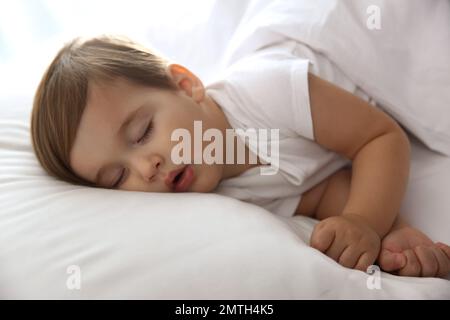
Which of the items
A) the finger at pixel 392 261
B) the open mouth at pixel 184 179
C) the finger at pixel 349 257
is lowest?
the finger at pixel 392 261

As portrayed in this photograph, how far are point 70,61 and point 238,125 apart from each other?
31 centimetres

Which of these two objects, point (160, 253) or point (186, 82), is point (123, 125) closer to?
point (186, 82)

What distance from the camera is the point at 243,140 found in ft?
3.28

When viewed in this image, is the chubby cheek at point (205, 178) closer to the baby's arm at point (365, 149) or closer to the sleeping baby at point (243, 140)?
the sleeping baby at point (243, 140)

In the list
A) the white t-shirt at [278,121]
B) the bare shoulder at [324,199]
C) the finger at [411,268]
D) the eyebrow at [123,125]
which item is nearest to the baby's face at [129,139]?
the eyebrow at [123,125]

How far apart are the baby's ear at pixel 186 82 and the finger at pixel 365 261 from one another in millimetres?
400

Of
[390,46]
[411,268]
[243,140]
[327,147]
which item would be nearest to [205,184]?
[243,140]

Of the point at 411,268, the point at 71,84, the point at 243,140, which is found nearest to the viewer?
the point at 411,268

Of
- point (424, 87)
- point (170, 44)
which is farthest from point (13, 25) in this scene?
point (424, 87)

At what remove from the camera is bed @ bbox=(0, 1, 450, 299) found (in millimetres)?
652

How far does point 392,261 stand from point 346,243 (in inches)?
3.0

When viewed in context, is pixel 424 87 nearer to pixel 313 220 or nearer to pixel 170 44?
pixel 313 220

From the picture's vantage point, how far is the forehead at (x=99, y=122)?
88 cm

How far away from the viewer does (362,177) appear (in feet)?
3.02
